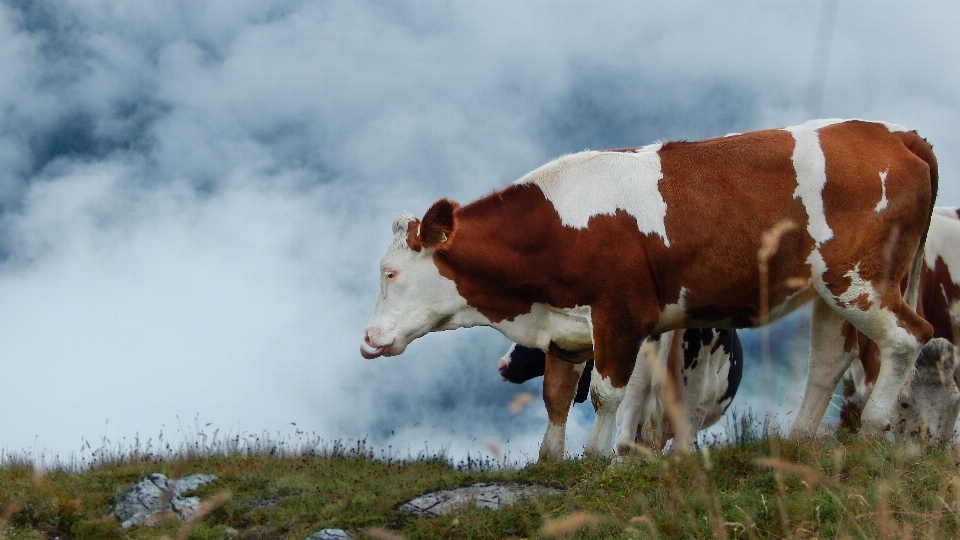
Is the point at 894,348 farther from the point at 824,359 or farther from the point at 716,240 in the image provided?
the point at 716,240

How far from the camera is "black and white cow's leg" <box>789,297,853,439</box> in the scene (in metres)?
10.8

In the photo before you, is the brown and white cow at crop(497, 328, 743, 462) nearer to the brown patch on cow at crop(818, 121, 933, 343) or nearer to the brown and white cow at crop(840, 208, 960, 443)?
the brown and white cow at crop(840, 208, 960, 443)

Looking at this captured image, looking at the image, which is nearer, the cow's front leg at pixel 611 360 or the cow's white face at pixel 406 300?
the cow's front leg at pixel 611 360

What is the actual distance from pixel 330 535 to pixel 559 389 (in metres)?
3.48

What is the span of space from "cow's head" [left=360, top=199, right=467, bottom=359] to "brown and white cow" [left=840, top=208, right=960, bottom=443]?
4.98 metres

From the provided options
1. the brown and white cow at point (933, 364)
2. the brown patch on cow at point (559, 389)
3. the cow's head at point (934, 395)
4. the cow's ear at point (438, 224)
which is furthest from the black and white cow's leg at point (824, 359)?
the cow's ear at point (438, 224)

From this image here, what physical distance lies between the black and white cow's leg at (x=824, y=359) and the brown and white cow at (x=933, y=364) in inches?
64.4

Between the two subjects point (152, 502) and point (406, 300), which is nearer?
point (152, 502)

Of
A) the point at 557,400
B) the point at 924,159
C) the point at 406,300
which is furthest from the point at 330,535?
the point at 924,159

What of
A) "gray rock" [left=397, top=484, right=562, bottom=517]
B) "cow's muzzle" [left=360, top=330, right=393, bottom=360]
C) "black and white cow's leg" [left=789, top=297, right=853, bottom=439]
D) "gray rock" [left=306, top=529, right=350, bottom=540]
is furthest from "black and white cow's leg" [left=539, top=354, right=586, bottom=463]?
"gray rock" [left=306, top=529, right=350, bottom=540]

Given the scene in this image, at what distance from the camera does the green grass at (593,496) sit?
6.84 m

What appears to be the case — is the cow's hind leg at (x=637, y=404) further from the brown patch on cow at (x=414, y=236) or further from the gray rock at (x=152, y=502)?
the gray rock at (x=152, y=502)

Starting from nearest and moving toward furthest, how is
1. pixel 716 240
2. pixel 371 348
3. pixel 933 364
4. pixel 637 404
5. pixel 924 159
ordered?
pixel 716 240 → pixel 924 159 → pixel 371 348 → pixel 637 404 → pixel 933 364

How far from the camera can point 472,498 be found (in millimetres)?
9000
